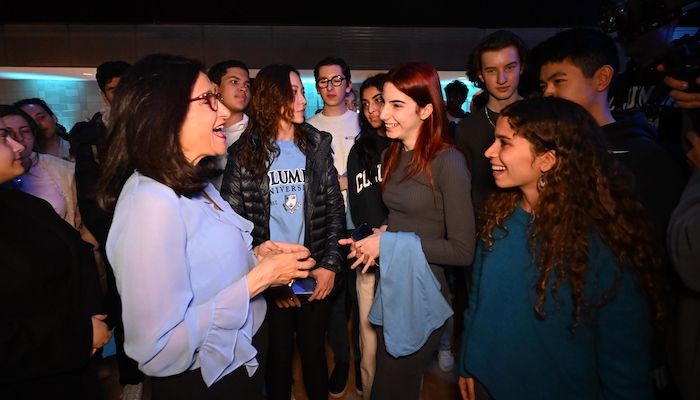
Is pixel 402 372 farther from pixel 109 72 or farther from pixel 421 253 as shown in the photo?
pixel 109 72

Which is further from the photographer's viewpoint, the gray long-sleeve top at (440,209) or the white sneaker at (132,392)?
the white sneaker at (132,392)

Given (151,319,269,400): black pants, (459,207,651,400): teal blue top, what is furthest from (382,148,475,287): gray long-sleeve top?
(151,319,269,400): black pants

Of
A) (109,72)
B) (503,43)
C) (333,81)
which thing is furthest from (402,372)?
(109,72)

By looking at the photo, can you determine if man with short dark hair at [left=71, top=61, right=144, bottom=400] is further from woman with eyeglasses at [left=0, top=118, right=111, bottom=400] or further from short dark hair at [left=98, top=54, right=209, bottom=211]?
short dark hair at [left=98, top=54, right=209, bottom=211]

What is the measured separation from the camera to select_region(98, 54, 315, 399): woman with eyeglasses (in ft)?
3.18

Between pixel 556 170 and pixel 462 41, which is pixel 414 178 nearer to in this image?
pixel 556 170

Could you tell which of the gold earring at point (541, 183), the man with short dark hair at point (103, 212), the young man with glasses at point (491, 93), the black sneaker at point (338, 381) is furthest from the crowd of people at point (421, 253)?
the black sneaker at point (338, 381)

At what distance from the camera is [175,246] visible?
3.27 ft

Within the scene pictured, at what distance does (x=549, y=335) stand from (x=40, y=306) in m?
1.60

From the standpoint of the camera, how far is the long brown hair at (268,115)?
2.02 metres

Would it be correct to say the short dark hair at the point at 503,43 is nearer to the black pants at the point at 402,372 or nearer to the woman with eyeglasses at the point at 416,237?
the woman with eyeglasses at the point at 416,237

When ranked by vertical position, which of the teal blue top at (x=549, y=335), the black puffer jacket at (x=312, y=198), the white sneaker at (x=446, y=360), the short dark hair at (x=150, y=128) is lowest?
the white sneaker at (x=446, y=360)

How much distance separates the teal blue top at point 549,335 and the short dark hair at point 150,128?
3.30 ft

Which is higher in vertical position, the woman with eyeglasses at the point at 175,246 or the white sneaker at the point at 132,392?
the woman with eyeglasses at the point at 175,246
